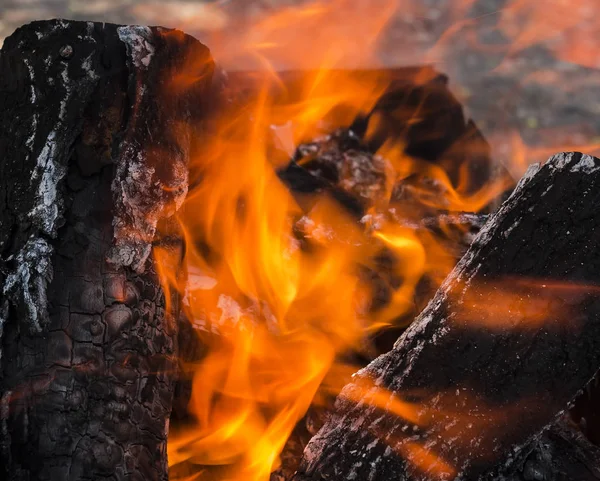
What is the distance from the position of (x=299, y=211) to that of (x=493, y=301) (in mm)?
991

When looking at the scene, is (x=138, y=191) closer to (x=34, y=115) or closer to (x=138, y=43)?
(x=34, y=115)

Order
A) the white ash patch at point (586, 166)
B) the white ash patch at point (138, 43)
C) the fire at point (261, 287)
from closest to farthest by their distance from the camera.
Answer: the white ash patch at point (586, 166) → the white ash patch at point (138, 43) → the fire at point (261, 287)

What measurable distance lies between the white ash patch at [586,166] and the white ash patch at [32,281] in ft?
4.46

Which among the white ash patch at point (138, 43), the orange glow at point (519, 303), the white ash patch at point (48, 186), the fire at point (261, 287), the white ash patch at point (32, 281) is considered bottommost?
the fire at point (261, 287)

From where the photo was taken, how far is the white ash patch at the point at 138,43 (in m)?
1.71

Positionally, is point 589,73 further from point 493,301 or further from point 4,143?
point 4,143

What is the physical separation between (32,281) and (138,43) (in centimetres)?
81

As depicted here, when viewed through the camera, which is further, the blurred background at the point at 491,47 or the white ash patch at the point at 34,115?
the blurred background at the point at 491,47

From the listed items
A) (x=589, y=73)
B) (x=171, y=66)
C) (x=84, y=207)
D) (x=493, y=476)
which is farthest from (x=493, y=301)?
(x=589, y=73)

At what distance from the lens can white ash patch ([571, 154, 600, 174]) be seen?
139 centimetres

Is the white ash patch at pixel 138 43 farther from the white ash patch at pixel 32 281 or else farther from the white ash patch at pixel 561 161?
the white ash patch at pixel 561 161

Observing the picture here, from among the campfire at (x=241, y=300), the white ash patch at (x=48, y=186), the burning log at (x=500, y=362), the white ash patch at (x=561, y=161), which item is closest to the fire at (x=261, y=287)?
the campfire at (x=241, y=300)

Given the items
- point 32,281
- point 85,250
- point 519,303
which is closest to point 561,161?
point 519,303

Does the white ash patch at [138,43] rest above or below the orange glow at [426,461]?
above
